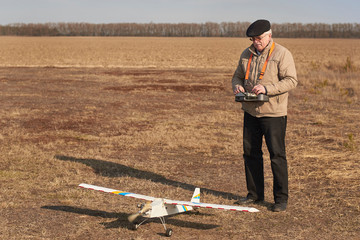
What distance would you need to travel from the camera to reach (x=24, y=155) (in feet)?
29.5

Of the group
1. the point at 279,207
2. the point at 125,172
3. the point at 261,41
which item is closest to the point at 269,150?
the point at 279,207

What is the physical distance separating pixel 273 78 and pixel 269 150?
2.90 feet

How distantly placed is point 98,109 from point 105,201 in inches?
364

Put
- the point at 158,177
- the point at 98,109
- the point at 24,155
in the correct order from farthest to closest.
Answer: the point at 98,109 < the point at 24,155 < the point at 158,177

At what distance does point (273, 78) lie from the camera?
5.57 meters

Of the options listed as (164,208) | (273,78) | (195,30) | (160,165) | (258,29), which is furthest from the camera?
(195,30)

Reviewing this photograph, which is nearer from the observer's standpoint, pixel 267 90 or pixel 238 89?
pixel 267 90

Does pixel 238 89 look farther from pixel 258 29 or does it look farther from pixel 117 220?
pixel 117 220

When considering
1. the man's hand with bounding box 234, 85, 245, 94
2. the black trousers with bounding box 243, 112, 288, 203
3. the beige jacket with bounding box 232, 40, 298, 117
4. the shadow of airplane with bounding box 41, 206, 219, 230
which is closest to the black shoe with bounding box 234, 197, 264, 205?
the black trousers with bounding box 243, 112, 288, 203

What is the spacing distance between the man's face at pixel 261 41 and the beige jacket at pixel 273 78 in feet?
0.19

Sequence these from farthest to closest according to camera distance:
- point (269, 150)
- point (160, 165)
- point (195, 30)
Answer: point (195, 30) < point (160, 165) < point (269, 150)

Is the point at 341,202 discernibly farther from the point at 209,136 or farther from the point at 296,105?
the point at 296,105

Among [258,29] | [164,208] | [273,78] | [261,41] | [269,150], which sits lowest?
[164,208]

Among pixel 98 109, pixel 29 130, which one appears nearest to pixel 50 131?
pixel 29 130
